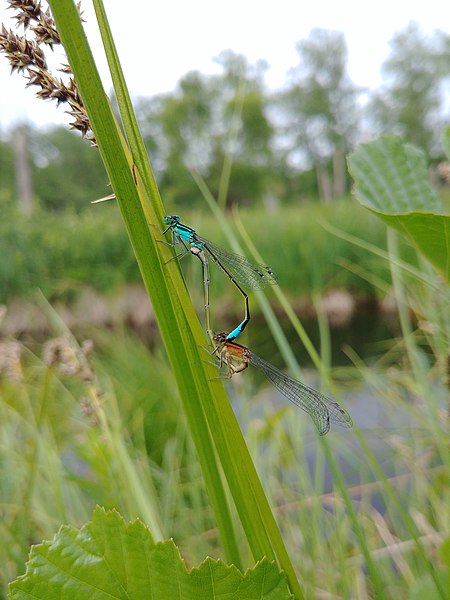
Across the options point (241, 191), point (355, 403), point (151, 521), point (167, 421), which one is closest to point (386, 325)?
point (355, 403)

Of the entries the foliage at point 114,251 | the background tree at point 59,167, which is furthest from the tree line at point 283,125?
the foliage at point 114,251

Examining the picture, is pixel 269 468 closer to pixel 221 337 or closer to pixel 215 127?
pixel 221 337

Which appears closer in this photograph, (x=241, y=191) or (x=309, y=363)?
(x=309, y=363)

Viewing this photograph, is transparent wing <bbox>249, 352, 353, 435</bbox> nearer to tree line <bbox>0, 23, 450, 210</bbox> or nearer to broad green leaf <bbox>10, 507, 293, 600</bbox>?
broad green leaf <bbox>10, 507, 293, 600</bbox>

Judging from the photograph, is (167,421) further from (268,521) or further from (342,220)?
(342,220)

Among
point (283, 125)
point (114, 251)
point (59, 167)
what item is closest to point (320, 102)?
point (283, 125)

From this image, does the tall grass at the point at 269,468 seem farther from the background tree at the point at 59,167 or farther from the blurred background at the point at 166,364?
the background tree at the point at 59,167

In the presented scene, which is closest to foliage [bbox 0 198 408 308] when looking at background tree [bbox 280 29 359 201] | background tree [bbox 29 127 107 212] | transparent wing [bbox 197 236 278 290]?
transparent wing [bbox 197 236 278 290]
